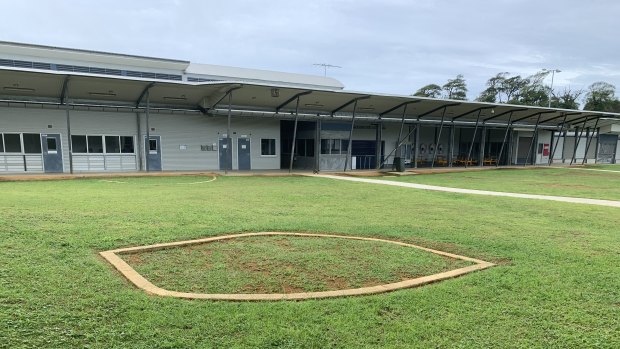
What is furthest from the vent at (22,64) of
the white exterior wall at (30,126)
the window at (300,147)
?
the window at (300,147)

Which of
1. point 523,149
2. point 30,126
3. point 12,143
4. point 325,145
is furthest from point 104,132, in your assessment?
point 523,149

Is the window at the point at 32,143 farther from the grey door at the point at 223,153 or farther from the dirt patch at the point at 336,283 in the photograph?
the dirt patch at the point at 336,283

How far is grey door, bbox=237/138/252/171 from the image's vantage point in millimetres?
24203

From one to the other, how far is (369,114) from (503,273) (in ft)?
75.0

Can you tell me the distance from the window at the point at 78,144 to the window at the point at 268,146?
9.90 meters

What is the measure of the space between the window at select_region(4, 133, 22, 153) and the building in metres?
0.04

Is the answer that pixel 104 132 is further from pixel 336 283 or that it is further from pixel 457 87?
pixel 457 87

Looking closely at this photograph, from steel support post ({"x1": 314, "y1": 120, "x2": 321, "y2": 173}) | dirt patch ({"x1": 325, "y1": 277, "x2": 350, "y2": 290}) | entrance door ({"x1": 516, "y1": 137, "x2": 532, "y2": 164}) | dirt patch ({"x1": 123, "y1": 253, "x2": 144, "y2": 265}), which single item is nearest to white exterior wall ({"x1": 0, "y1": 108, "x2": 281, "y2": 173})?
steel support post ({"x1": 314, "y1": 120, "x2": 321, "y2": 173})

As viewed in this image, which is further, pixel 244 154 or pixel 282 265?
pixel 244 154

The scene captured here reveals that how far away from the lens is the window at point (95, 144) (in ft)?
67.4

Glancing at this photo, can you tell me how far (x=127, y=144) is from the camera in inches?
843

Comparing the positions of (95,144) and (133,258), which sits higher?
(95,144)

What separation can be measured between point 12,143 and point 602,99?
289ft

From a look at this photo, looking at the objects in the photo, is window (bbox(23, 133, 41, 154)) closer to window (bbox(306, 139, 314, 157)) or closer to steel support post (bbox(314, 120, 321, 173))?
steel support post (bbox(314, 120, 321, 173))
